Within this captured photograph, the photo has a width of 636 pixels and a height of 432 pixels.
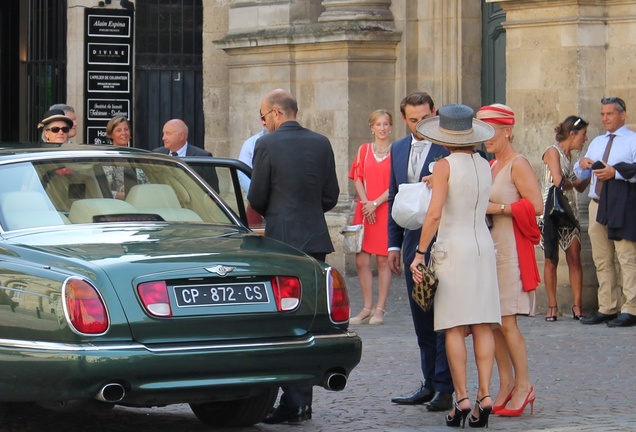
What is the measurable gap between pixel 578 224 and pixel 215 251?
6.27 meters

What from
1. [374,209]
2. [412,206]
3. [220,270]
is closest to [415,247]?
[412,206]

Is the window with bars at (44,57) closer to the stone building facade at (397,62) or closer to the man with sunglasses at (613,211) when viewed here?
the stone building facade at (397,62)

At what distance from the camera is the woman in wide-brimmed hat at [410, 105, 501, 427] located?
791 centimetres

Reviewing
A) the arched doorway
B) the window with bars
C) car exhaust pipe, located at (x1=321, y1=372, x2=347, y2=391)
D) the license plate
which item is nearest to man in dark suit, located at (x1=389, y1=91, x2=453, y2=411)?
car exhaust pipe, located at (x1=321, y1=372, x2=347, y2=391)

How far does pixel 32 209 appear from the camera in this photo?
7.79 m

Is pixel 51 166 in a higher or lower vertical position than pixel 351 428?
higher

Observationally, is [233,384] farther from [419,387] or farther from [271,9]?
[271,9]

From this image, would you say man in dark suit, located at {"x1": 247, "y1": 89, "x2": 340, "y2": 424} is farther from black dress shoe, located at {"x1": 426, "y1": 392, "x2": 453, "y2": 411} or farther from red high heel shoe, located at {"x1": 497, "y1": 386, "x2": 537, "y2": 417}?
red high heel shoe, located at {"x1": 497, "y1": 386, "x2": 537, "y2": 417}

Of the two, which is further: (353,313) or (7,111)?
(7,111)

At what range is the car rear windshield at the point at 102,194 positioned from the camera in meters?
7.80

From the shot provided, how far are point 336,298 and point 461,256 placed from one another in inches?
31.6

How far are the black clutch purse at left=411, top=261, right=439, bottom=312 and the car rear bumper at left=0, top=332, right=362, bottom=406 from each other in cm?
90

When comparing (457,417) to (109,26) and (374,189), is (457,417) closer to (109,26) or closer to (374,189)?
(374,189)

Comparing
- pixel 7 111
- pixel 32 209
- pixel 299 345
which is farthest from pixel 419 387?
pixel 7 111
